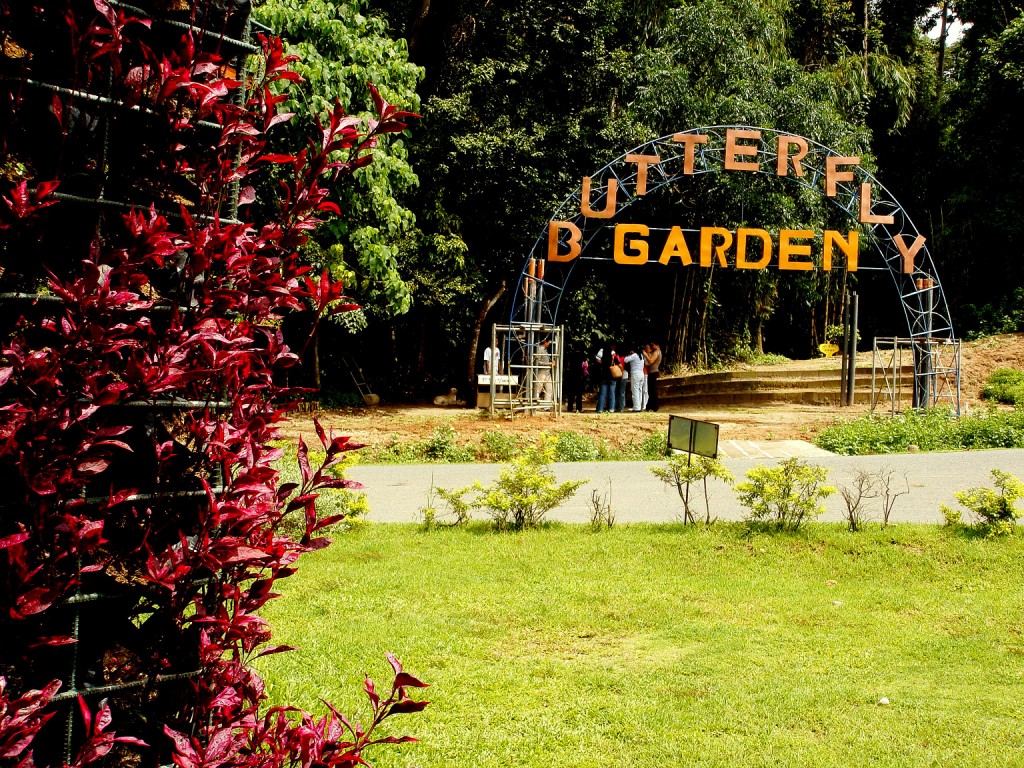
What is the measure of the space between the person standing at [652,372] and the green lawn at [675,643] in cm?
1484

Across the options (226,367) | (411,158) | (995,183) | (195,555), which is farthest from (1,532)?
(995,183)

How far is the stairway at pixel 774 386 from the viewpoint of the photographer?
21266mm

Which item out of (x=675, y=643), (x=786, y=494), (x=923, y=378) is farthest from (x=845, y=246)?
(x=675, y=643)

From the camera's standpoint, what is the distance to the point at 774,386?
22.1 m

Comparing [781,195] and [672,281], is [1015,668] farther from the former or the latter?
[672,281]

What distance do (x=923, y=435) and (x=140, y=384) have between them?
14386 mm

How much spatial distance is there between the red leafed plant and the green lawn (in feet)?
6.69

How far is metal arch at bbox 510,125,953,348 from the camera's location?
62.4 feet

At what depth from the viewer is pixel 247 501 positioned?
2074 mm

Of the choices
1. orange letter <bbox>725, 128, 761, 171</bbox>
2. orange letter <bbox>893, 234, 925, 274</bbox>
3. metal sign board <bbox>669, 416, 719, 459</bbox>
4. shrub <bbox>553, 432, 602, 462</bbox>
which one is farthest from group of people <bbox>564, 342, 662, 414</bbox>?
metal sign board <bbox>669, 416, 719, 459</bbox>

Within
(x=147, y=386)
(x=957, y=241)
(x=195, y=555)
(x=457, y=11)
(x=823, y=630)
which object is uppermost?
(x=457, y=11)

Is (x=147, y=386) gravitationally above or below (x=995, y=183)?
below

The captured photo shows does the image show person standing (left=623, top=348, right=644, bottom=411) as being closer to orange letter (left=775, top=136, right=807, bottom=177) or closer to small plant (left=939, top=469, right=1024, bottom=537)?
orange letter (left=775, top=136, right=807, bottom=177)

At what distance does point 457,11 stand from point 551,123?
369cm
